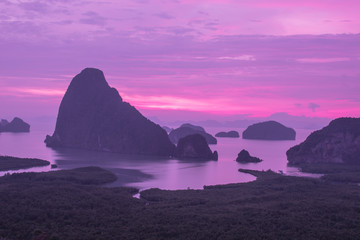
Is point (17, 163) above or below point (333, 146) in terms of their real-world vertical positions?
below

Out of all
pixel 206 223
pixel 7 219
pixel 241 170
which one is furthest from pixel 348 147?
pixel 7 219

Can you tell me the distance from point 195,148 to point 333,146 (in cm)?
2908

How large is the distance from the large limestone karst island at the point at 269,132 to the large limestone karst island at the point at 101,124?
9186 cm

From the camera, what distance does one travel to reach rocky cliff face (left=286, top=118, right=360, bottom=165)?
74.2 metres

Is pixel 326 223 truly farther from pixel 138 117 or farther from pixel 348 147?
pixel 138 117

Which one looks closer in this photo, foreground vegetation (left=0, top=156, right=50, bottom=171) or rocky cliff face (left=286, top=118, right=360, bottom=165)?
foreground vegetation (left=0, top=156, right=50, bottom=171)

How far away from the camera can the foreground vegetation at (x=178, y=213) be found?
1059 inches

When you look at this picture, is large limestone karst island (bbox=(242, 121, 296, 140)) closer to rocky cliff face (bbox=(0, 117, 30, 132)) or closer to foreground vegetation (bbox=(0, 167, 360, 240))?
rocky cliff face (bbox=(0, 117, 30, 132))

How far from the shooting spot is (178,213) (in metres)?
31.9

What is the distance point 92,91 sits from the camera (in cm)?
12006

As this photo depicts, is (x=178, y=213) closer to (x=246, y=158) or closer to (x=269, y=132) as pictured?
(x=246, y=158)

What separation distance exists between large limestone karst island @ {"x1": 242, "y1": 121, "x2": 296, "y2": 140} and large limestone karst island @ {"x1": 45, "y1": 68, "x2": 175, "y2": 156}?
91862mm

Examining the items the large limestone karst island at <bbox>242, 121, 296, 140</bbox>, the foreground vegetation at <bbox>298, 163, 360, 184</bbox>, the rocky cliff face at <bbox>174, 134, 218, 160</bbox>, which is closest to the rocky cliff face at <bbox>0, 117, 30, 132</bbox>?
the large limestone karst island at <bbox>242, 121, 296, 140</bbox>

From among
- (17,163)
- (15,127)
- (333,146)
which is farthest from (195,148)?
(15,127)
